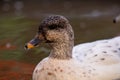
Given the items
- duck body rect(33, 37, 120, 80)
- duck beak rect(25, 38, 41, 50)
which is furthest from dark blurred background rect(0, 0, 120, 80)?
duck beak rect(25, 38, 41, 50)

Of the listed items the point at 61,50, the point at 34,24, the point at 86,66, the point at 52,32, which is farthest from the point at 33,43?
the point at 34,24

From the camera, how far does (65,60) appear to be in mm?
5391

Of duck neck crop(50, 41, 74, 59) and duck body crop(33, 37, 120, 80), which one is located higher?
duck neck crop(50, 41, 74, 59)

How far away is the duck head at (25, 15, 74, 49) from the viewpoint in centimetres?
526

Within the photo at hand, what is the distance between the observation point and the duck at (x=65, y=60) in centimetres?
527

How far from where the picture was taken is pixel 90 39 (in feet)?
28.2

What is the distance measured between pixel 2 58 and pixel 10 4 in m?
5.25

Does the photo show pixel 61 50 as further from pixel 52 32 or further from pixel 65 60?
pixel 52 32

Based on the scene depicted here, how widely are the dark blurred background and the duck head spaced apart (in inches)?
45.4

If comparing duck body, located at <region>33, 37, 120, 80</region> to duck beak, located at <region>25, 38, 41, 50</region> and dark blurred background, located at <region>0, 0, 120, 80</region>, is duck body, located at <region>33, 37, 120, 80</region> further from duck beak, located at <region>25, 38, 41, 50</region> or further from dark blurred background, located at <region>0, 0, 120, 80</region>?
dark blurred background, located at <region>0, 0, 120, 80</region>

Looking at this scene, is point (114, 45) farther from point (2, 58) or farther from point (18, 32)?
point (18, 32)

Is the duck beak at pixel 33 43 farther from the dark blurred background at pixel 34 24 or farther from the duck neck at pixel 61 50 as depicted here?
the dark blurred background at pixel 34 24

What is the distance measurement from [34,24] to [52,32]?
466 cm

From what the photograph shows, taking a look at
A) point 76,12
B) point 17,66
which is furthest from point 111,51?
point 76,12
